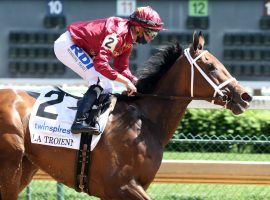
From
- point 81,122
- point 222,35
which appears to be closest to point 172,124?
point 81,122

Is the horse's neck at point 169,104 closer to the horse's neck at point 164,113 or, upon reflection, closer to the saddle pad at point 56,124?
the horse's neck at point 164,113

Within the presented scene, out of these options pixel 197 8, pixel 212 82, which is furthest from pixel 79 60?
pixel 197 8

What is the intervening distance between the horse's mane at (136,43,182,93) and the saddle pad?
350 mm

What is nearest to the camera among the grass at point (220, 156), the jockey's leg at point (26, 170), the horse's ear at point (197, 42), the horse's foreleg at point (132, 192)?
the horse's foreleg at point (132, 192)

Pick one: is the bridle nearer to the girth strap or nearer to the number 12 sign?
the girth strap

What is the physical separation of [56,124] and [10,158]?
0.38 meters

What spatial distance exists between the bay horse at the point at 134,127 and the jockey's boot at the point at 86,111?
0.15 m

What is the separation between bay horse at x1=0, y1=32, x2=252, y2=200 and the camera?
5.20m

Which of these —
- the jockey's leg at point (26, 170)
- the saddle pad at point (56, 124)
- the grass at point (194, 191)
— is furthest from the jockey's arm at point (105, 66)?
the grass at point (194, 191)

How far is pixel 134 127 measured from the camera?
5.31m

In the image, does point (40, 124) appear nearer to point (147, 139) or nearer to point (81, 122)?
point (81, 122)

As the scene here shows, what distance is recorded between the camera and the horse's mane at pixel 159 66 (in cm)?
550

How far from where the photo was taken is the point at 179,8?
13.4 metres

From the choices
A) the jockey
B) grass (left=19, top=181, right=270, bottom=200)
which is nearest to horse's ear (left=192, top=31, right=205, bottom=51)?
the jockey
